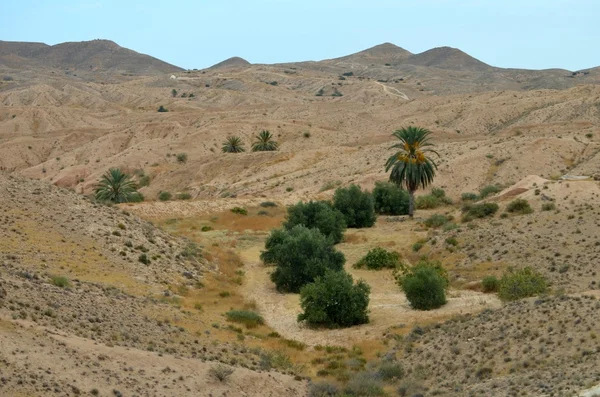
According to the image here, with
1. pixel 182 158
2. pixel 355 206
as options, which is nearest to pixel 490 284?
pixel 355 206

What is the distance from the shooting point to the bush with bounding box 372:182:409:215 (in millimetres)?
56500

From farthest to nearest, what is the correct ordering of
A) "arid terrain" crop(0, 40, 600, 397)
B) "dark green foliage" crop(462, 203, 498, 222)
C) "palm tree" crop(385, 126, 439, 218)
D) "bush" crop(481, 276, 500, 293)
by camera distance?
"palm tree" crop(385, 126, 439, 218), "dark green foliage" crop(462, 203, 498, 222), "bush" crop(481, 276, 500, 293), "arid terrain" crop(0, 40, 600, 397)

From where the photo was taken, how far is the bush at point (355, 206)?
Result: 51062mm

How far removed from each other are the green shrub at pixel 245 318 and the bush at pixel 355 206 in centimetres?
2256

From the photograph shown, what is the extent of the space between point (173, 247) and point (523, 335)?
20437 mm

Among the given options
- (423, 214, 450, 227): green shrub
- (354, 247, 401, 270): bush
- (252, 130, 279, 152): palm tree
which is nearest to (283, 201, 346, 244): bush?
(423, 214, 450, 227): green shrub

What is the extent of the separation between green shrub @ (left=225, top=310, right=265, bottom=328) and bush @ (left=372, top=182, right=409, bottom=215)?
1138 inches

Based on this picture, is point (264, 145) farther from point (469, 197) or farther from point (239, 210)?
point (239, 210)

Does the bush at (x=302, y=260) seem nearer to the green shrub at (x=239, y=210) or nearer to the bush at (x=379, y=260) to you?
the bush at (x=379, y=260)

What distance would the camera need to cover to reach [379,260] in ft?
127

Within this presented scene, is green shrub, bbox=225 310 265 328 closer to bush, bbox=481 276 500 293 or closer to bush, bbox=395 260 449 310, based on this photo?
bush, bbox=395 260 449 310

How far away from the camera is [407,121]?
107 m

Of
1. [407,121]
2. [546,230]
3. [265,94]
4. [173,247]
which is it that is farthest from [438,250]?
[265,94]

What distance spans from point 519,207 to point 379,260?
10074 millimetres
